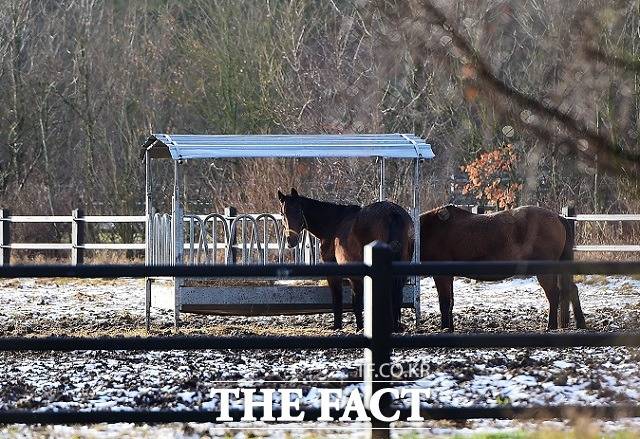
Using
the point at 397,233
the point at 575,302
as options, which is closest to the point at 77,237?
the point at 397,233

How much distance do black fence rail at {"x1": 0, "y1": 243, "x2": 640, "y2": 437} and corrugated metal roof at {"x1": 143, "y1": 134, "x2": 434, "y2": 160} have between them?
6.67 meters

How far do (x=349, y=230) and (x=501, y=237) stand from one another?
1813mm

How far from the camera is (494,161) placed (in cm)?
2405

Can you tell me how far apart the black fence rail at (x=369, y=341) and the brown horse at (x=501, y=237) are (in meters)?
7.60

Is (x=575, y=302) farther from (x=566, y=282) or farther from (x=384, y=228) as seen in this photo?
(x=384, y=228)

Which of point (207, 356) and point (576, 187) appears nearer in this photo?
point (207, 356)

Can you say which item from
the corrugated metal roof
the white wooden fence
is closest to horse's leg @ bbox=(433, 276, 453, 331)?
the corrugated metal roof

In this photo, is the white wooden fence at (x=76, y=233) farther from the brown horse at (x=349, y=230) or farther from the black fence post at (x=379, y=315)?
the black fence post at (x=379, y=315)

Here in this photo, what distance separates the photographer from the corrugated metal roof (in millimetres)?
12820

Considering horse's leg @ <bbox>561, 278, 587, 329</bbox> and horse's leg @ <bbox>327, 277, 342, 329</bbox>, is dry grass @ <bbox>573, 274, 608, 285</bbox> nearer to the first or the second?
horse's leg @ <bbox>561, 278, 587, 329</bbox>

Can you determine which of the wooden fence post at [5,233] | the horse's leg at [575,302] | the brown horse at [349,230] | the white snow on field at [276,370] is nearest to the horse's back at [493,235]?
the horse's leg at [575,302]

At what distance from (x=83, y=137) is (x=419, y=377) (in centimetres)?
2452

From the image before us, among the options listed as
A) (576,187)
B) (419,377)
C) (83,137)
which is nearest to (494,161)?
(576,187)

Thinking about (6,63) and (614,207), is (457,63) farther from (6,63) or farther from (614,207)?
(6,63)
